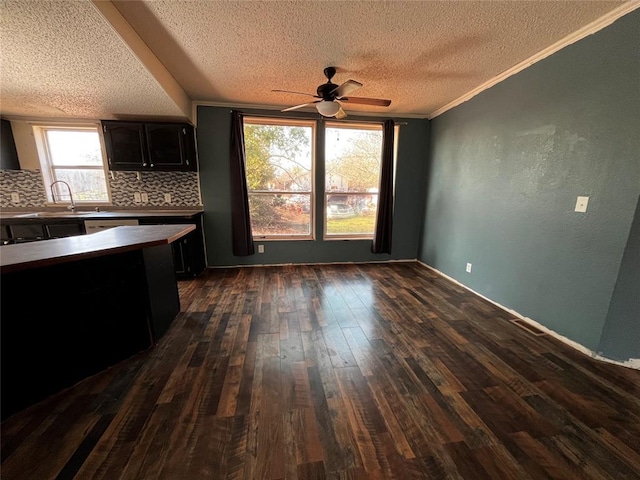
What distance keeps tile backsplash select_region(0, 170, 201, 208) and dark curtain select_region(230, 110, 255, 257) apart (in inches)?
23.2

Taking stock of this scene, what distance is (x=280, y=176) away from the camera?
155 inches

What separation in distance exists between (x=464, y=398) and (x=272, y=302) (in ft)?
6.34

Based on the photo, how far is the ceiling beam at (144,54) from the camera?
5.33 ft

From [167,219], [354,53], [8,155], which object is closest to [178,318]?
[167,219]

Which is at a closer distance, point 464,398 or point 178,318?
point 464,398

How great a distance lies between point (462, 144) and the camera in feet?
10.9

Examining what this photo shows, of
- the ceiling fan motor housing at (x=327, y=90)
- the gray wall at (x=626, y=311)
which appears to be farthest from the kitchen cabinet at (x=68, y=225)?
the gray wall at (x=626, y=311)

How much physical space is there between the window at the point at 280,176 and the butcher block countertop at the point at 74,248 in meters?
1.95

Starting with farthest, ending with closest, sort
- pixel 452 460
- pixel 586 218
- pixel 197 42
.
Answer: pixel 197 42 < pixel 586 218 < pixel 452 460

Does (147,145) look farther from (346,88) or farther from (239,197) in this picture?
(346,88)

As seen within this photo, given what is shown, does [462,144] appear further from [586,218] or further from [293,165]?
[293,165]

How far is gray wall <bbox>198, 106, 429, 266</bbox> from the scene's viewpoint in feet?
12.0

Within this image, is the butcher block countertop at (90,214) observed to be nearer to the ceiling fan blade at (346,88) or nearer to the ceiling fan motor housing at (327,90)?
the ceiling fan motor housing at (327,90)

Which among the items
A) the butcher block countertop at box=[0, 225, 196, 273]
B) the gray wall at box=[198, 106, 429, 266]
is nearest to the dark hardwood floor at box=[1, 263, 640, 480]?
the butcher block countertop at box=[0, 225, 196, 273]
